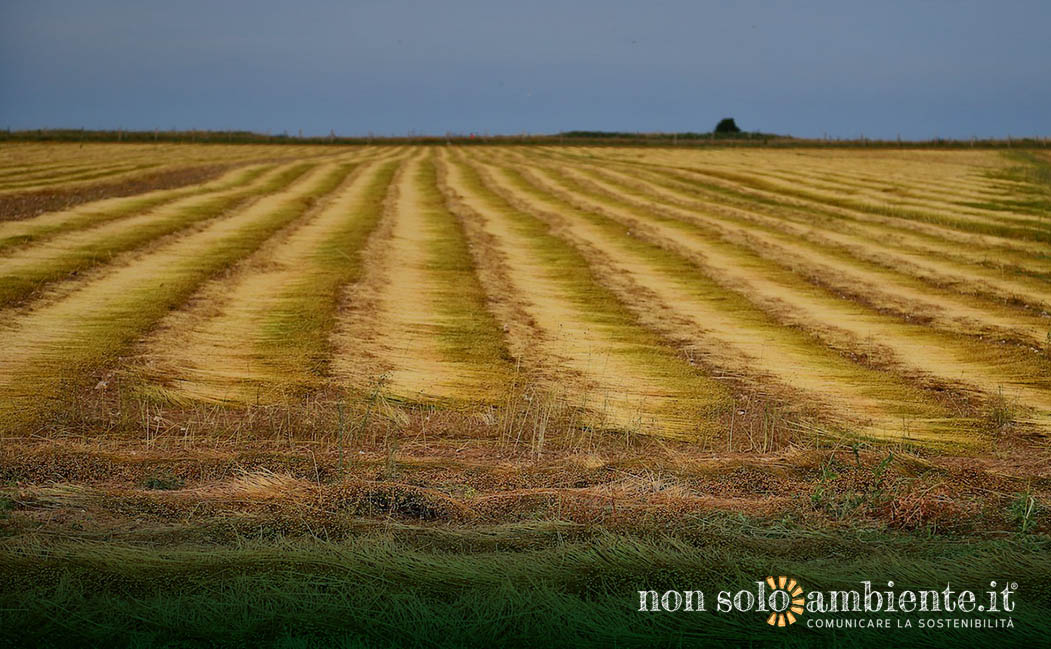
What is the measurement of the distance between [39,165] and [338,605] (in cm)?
3430

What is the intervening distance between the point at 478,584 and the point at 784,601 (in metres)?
1.22

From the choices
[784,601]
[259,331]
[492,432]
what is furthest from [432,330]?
[784,601]

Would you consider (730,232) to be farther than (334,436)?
Yes

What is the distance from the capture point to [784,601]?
3.44 m

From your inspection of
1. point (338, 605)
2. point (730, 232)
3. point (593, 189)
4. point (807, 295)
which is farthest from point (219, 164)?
point (338, 605)

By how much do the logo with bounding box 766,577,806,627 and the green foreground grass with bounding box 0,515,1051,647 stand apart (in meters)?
0.05

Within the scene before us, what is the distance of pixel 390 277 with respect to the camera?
11.5 m

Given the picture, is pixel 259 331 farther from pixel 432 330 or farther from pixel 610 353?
pixel 610 353

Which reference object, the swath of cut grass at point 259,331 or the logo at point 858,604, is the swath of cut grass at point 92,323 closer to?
the swath of cut grass at point 259,331

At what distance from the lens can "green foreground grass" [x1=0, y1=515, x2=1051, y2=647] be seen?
10.5 ft

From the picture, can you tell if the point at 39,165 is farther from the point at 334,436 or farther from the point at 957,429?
the point at 957,429

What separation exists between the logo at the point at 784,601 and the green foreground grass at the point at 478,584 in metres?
0.05

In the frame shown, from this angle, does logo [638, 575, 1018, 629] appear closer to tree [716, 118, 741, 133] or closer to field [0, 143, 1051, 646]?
field [0, 143, 1051, 646]

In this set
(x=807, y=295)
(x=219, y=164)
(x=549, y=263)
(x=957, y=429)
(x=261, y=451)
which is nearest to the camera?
(x=261, y=451)
